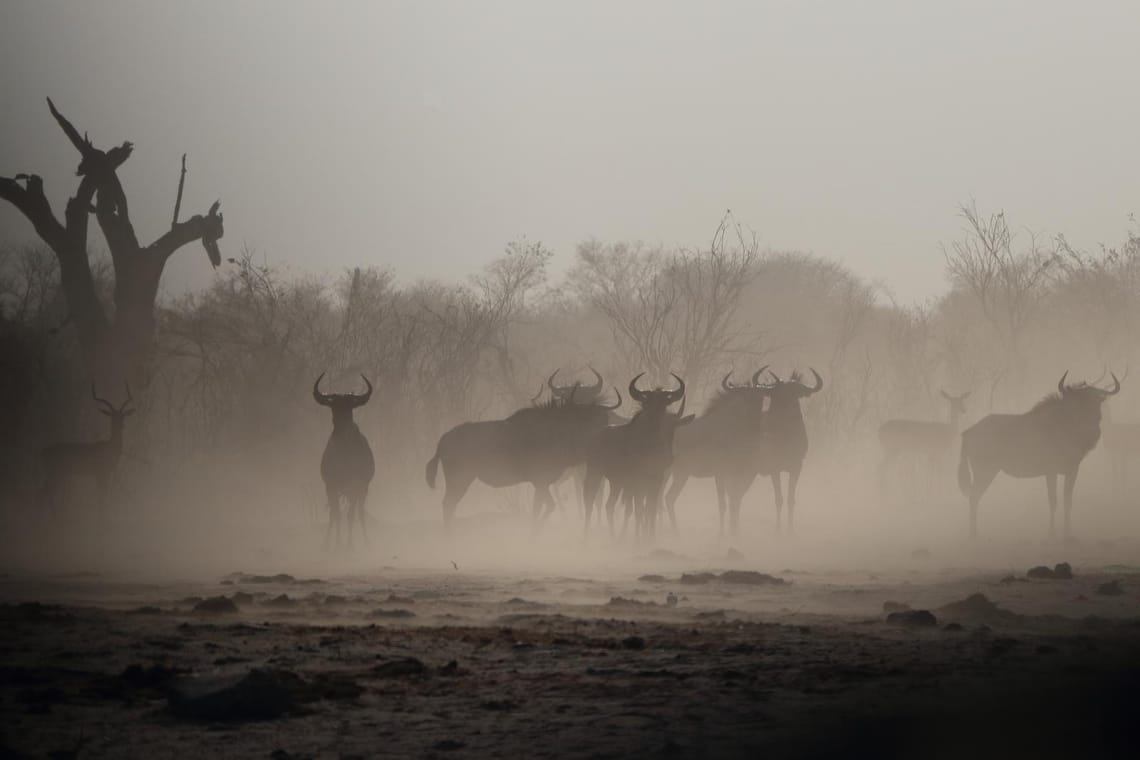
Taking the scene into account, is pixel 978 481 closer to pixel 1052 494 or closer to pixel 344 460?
pixel 1052 494

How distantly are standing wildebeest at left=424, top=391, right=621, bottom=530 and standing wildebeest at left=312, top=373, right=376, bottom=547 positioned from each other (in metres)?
1.38

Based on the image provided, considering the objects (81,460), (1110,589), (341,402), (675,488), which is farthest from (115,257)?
(1110,589)

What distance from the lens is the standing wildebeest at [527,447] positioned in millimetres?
21406

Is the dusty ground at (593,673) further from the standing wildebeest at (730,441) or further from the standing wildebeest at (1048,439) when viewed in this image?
the standing wildebeest at (730,441)

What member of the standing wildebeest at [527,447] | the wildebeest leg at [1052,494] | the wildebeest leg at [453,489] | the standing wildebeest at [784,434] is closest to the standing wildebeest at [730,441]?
the standing wildebeest at [784,434]

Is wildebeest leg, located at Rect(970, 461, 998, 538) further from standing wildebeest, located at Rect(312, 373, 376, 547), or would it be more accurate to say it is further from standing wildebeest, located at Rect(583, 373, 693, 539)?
standing wildebeest, located at Rect(312, 373, 376, 547)

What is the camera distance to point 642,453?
64.4ft

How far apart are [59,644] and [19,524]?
1506 centimetres

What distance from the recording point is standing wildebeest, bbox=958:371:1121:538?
21.1m

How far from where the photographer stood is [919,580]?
599 inches

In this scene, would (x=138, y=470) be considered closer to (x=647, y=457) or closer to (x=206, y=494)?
(x=206, y=494)

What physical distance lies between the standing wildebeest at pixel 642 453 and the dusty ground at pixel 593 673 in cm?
613

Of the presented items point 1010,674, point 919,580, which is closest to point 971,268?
point 919,580

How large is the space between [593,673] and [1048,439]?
47.8 feet
